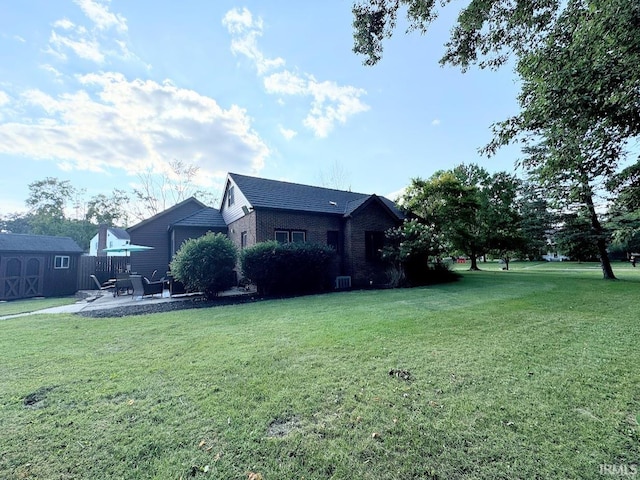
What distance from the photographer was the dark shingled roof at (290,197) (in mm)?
13461

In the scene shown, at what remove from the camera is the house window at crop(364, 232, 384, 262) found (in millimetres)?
14662

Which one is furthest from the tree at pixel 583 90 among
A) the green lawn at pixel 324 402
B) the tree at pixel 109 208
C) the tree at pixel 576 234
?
the tree at pixel 109 208

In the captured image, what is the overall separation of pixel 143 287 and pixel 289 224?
6.81 meters

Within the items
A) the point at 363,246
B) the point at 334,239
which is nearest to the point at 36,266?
the point at 334,239

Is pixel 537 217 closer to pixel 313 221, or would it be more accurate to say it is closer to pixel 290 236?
pixel 313 221

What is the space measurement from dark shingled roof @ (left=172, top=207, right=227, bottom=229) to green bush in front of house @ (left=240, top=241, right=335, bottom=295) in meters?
6.60

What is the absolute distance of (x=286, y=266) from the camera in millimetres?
11289

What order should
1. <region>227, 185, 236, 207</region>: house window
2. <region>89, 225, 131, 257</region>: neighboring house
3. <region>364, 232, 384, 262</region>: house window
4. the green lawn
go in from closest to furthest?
the green lawn
<region>364, 232, 384, 262</region>: house window
<region>227, 185, 236, 207</region>: house window
<region>89, 225, 131, 257</region>: neighboring house

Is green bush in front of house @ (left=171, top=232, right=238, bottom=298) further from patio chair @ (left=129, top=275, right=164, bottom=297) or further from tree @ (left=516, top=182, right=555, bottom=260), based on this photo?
tree @ (left=516, top=182, right=555, bottom=260)

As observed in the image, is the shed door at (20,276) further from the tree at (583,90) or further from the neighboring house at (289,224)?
the tree at (583,90)

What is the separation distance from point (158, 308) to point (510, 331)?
9.51m

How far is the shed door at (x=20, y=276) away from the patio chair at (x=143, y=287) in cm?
767

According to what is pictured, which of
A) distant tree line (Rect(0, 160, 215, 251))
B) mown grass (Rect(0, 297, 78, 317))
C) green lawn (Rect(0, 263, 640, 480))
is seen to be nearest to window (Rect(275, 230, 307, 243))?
green lawn (Rect(0, 263, 640, 480))

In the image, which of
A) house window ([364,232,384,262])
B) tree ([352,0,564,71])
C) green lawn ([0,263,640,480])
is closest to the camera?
green lawn ([0,263,640,480])
